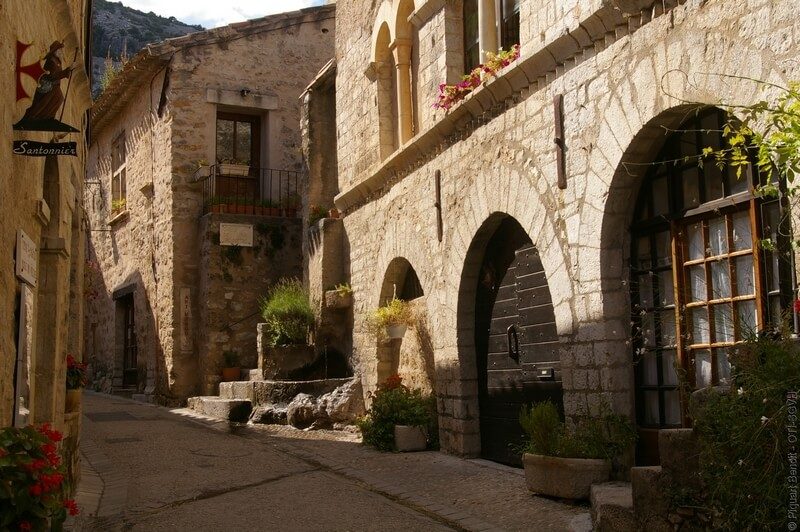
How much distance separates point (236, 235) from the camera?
14.3 meters

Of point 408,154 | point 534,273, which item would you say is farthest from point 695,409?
point 408,154

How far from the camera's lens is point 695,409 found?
422 centimetres

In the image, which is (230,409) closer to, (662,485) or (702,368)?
(702,368)

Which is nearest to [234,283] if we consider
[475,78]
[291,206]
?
[291,206]

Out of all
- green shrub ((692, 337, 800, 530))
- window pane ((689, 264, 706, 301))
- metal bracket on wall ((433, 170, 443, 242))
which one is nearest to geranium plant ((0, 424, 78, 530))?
green shrub ((692, 337, 800, 530))

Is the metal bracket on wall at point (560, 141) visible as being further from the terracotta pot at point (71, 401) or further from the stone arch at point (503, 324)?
the terracotta pot at point (71, 401)

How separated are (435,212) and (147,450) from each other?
394 centimetres

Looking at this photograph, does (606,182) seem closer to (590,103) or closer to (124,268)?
(590,103)

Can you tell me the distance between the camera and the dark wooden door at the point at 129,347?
1717cm

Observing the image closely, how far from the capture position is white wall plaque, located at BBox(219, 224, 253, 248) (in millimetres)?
14117

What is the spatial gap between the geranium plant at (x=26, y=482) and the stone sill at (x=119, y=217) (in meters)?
15.0

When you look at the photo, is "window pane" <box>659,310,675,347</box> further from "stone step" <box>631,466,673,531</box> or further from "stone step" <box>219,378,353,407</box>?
"stone step" <box>219,378,353,407</box>

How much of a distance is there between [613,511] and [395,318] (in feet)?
17.3

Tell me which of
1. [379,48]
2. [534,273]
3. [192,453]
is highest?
[379,48]
